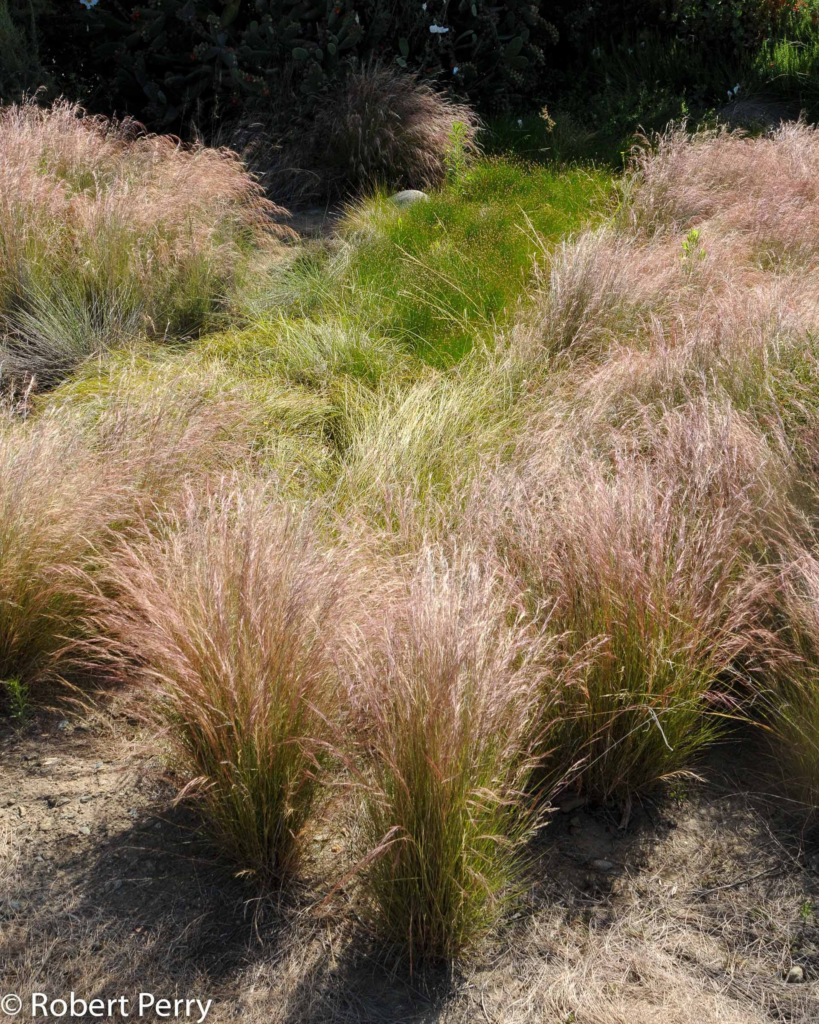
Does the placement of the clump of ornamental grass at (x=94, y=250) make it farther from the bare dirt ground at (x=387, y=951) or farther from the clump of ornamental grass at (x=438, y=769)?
A: the clump of ornamental grass at (x=438, y=769)

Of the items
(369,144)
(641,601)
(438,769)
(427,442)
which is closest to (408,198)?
(369,144)

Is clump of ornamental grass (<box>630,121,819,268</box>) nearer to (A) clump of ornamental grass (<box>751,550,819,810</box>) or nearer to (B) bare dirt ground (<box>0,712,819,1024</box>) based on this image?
(A) clump of ornamental grass (<box>751,550,819,810</box>)

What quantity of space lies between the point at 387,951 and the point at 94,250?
11.9 feet

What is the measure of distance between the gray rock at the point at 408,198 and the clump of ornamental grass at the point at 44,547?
4.13 metres

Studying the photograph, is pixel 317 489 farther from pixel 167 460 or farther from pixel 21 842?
pixel 21 842

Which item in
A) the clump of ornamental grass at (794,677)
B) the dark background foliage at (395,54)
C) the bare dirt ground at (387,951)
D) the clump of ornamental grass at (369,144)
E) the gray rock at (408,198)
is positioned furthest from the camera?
the dark background foliage at (395,54)

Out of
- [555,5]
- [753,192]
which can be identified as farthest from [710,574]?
[555,5]

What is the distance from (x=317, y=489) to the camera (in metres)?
3.40

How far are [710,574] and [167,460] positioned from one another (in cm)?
167

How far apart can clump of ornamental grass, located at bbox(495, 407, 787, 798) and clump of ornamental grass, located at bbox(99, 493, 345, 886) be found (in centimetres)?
59

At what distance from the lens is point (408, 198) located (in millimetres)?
6598

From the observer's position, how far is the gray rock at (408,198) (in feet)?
21.4

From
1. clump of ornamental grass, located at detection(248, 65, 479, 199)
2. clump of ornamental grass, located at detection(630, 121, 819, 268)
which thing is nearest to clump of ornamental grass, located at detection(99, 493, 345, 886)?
clump of ornamental grass, located at detection(630, 121, 819, 268)

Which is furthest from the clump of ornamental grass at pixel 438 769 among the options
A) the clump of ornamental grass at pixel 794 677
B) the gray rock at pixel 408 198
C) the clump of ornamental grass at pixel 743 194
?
the gray rock at pixel 408 198
